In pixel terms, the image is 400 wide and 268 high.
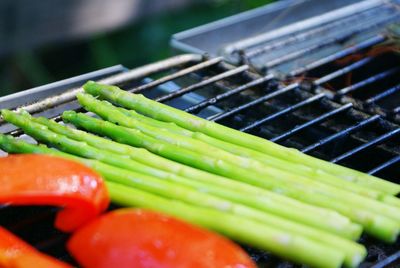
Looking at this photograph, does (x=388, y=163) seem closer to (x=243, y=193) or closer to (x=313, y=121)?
(x=313, y=121)

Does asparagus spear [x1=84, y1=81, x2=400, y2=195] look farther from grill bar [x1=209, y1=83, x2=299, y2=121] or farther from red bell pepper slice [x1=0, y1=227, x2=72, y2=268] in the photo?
red bell pepper slice [x1=0, y1=227, x2=72, y2=268]

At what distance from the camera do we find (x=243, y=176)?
7.14 ft

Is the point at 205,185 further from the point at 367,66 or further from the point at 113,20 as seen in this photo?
the point at 113,20

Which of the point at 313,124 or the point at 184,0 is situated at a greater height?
the point at 313,124

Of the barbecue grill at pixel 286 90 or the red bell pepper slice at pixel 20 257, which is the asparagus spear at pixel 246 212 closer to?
the barbecue grill at pixel 286 90

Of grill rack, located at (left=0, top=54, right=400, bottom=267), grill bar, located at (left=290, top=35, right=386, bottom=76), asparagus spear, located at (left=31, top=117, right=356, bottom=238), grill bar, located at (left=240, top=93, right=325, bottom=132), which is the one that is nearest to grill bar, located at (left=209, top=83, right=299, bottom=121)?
grill rack, located at (left=0, top=54, right=400, bottom=267)

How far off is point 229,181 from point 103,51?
4475 millimetres

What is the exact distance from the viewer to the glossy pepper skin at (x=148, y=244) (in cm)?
175

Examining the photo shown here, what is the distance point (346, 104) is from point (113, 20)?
3.95 m

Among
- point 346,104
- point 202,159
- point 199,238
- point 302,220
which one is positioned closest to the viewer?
point 199,238

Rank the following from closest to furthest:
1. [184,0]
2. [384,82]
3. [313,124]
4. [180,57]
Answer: [313,124] → [180,57] → [384,82] → [184,0]

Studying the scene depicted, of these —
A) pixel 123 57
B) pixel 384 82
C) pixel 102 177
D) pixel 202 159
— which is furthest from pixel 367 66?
pixel 123 57

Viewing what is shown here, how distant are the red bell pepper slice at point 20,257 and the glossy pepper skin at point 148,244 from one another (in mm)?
84

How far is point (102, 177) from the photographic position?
7.07 feet
